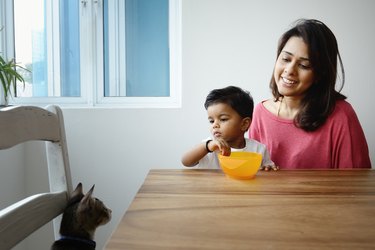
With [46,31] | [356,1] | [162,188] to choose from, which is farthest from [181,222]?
[46,31]

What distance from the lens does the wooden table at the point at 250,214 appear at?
474 millimetres

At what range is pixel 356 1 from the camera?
74.2 inches

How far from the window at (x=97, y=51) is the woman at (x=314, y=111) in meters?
0.87

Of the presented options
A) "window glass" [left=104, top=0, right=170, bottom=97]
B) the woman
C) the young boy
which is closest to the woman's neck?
the woman

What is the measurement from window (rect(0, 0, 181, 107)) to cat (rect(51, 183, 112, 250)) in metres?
1.27

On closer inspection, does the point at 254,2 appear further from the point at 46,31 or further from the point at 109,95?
the point at 46,31

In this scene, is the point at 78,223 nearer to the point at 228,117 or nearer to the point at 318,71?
the point at 228,117

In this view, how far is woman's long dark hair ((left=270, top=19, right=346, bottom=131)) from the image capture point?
51.7 inches

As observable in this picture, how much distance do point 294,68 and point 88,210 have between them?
3.18ft

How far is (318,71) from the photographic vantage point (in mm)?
1345

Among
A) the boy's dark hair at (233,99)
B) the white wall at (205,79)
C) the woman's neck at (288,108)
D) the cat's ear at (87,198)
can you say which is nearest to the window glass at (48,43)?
the white wall at (205,79)

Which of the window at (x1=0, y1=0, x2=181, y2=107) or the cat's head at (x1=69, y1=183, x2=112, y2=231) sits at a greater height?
the window at (x1=0, y1=0, x2=181, y2=107)

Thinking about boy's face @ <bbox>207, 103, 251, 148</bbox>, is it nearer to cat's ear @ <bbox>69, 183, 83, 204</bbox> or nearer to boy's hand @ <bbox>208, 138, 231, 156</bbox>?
boy's hand @ <bbox>208, 138, 231, 156</bbox>

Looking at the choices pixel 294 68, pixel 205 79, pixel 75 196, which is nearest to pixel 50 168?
pixel 75 196
